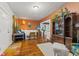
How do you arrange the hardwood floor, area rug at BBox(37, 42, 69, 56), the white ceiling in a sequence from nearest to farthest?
1. area rug at BBox(37, 42, 69, 56)
2. the white ceiling
3. the hardwood floor

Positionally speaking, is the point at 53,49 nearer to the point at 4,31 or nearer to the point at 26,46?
the point at 26,46

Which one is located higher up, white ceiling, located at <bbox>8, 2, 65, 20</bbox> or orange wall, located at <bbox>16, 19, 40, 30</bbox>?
white ceiling, located at <bbox>8, 2, 65, 20</bbox>

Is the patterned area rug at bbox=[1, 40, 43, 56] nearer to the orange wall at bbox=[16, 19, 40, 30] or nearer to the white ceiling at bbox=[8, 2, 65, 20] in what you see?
the orange wall at bbox=[16, 19, 40, 30]

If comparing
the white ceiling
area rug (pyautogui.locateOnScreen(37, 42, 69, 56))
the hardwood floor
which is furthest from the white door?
area rug (pyautogui.locateOnScreen(37, 42, 69, 56))

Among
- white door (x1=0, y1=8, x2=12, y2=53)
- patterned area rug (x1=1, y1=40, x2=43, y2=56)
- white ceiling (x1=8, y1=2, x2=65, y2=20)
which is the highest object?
white ceiling (x1=8, y1=2, x2=65, y2=20)

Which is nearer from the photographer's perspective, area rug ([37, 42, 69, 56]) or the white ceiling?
area rug ([37, 42, 69, 56])

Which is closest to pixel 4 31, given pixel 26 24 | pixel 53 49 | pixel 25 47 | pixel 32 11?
pixel 26 24

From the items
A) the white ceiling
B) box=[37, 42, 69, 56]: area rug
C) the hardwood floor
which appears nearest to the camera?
box=[37, 42, 69, 56]: area rug

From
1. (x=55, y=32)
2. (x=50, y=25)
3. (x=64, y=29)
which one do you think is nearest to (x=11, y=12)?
(x=50, y=25)

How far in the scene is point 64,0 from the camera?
1979mm

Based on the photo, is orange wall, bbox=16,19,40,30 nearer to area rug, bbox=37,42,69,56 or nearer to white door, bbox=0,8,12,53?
white door, bbox=0,8,12,53

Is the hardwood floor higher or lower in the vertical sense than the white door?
lower

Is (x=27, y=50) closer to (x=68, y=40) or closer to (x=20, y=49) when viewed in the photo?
(x=20, y=49)

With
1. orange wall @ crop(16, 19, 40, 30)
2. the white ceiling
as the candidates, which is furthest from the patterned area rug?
the white ceiling
